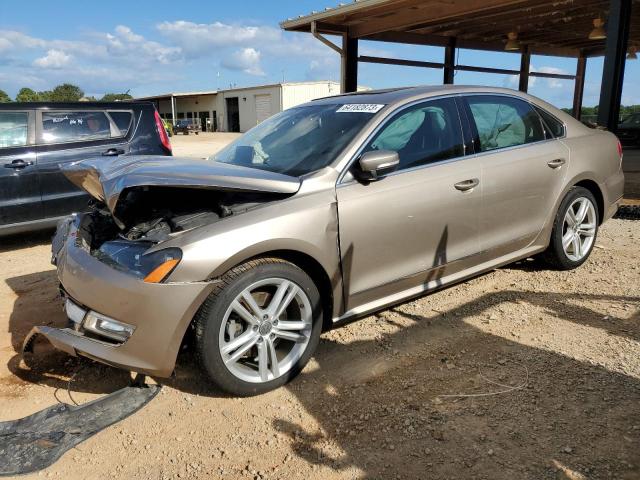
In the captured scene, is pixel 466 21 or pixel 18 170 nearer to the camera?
pixel 18 170

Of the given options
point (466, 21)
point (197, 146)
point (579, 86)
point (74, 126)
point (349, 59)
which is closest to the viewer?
point (74, 126)

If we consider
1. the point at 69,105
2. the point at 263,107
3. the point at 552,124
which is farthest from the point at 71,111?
the point at 263,107

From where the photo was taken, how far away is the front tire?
4391 mm

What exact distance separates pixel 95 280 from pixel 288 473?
1369 mm

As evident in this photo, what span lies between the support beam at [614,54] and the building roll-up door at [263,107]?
35257 mm

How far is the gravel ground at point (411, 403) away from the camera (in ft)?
7.48

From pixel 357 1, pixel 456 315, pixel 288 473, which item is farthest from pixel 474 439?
pixel 357 1

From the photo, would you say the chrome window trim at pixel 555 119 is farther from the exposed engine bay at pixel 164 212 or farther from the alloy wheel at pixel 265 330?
the alloy wheel at pixel 265 330

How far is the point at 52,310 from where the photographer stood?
13.3ft

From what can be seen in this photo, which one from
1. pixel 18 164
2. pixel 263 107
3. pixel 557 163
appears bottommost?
pixel 18 164

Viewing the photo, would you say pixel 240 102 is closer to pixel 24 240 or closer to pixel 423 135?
pixel 24 240

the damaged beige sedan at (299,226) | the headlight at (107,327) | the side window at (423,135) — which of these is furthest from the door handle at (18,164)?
the side window at (423,135)

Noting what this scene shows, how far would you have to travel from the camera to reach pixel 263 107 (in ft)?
137

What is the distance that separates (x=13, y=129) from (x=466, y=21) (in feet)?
29.5
